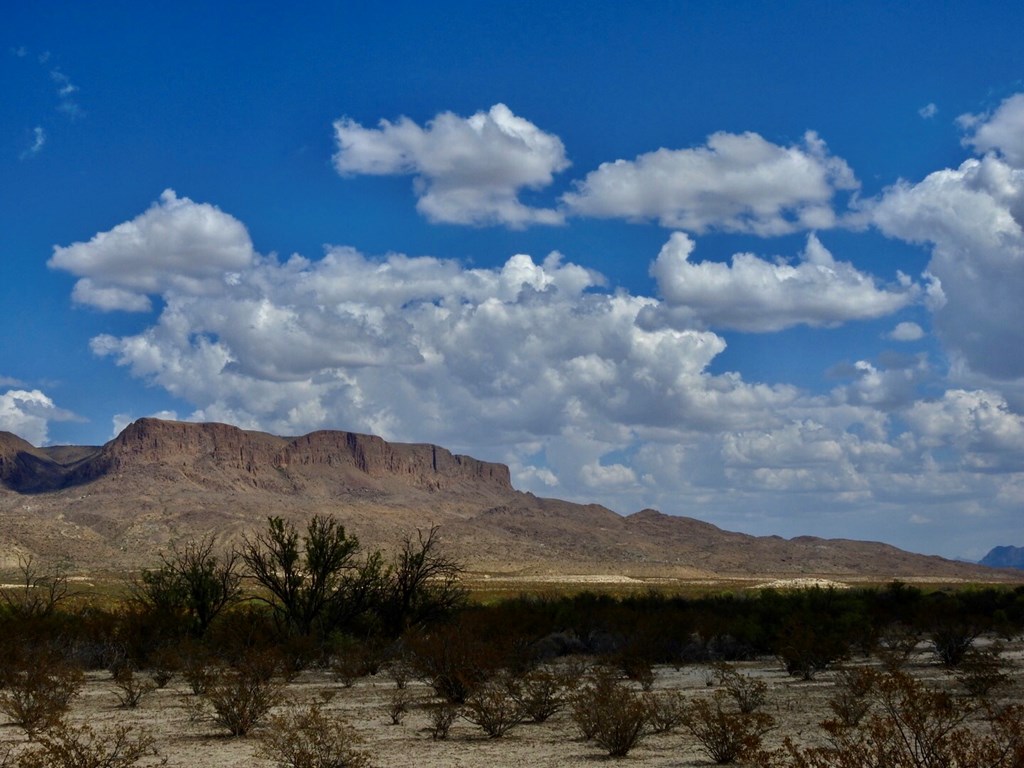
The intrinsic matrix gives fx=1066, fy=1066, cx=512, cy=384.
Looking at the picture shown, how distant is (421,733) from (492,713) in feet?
4.43

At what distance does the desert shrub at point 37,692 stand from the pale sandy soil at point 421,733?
1.05ft

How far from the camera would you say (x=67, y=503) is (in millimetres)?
189000

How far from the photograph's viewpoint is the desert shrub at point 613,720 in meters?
14.8

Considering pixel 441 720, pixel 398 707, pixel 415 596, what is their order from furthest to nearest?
pixel 415 596
pixel 398 707
pixel 441 720

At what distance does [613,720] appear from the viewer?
1484 centimetres

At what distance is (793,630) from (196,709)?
15213 millimetres

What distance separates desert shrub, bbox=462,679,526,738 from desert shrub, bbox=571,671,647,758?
4.27ft

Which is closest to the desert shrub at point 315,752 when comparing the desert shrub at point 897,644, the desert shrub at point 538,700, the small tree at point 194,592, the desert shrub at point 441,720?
the desert shrub at point 441,720

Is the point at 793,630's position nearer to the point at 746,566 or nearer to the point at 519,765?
the point at 519,765

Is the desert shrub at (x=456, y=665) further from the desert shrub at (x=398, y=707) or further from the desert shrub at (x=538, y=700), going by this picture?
the desert shrub at (x=538, y=700)

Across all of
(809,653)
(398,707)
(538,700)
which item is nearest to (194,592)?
(398,707)

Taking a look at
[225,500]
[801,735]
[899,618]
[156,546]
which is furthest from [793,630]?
[225,500]

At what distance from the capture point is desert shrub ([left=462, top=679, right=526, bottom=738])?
1661 cm

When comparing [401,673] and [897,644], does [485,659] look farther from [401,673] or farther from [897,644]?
[897,644]
